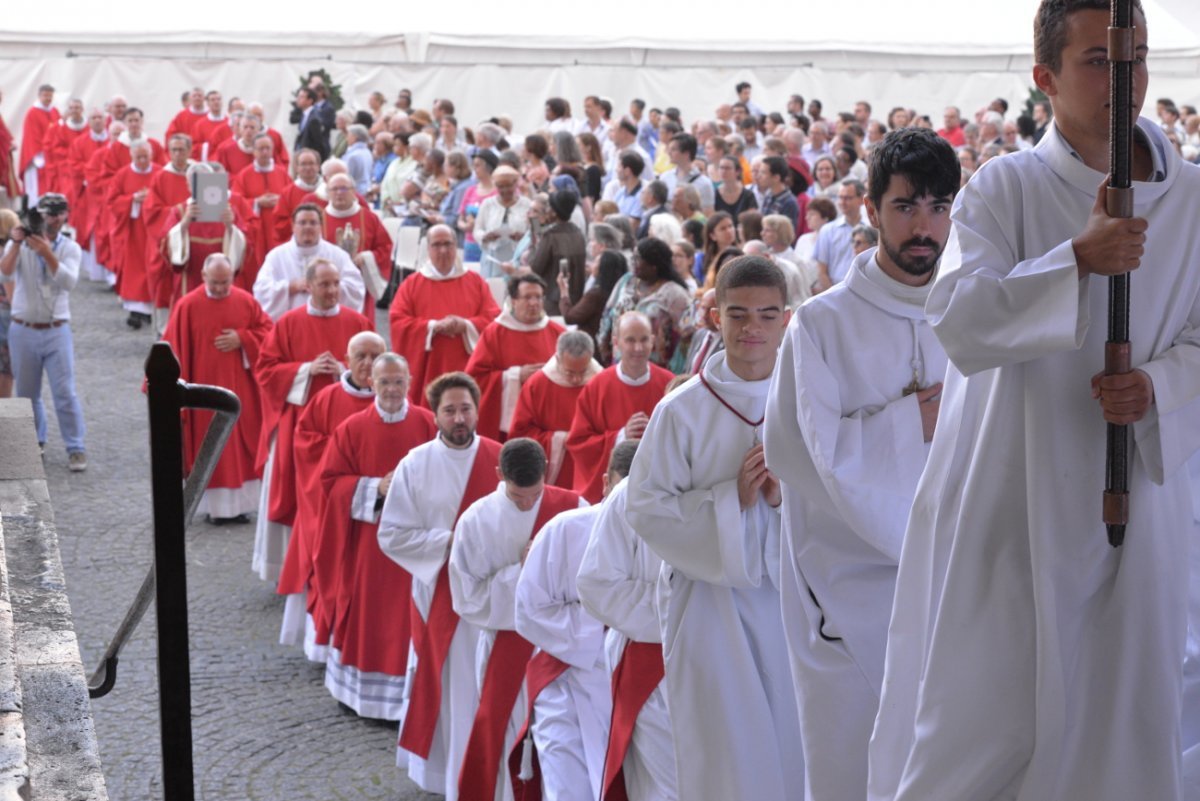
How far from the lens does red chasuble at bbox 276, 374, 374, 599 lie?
8.92 meters

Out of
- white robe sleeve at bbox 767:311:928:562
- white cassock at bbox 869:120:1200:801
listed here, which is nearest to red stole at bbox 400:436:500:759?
white robe sleeve at bbox 767:311:928:562

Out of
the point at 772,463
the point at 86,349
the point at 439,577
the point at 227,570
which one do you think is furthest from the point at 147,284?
the point at 772,463

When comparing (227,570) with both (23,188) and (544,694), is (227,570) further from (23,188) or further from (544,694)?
(23,188)

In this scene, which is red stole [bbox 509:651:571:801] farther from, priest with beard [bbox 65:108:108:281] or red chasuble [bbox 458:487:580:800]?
priest with beard [bbox 65:108:108:281]

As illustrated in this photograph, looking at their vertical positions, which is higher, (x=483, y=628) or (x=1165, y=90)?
→ (x=1165, y=90)

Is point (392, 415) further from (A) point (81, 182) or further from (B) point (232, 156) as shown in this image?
(A) point (81, 182)

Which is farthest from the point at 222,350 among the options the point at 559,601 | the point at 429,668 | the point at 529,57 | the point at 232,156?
the point at 529,57

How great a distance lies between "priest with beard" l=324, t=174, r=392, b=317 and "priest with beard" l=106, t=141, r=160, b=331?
13.3 ft

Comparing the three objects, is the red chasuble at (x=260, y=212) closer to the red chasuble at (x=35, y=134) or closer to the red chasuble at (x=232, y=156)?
the red chasuble at (x=232, y=156)

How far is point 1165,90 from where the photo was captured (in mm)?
24516

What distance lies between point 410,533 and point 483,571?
812 millimetres

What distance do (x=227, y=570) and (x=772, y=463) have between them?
21.1 feet

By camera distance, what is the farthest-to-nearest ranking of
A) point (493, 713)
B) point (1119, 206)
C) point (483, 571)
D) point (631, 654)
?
point (483, 571) < point (493, 713) < point (631, 654) < point (1119, 206)

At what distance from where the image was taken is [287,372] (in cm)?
1006
